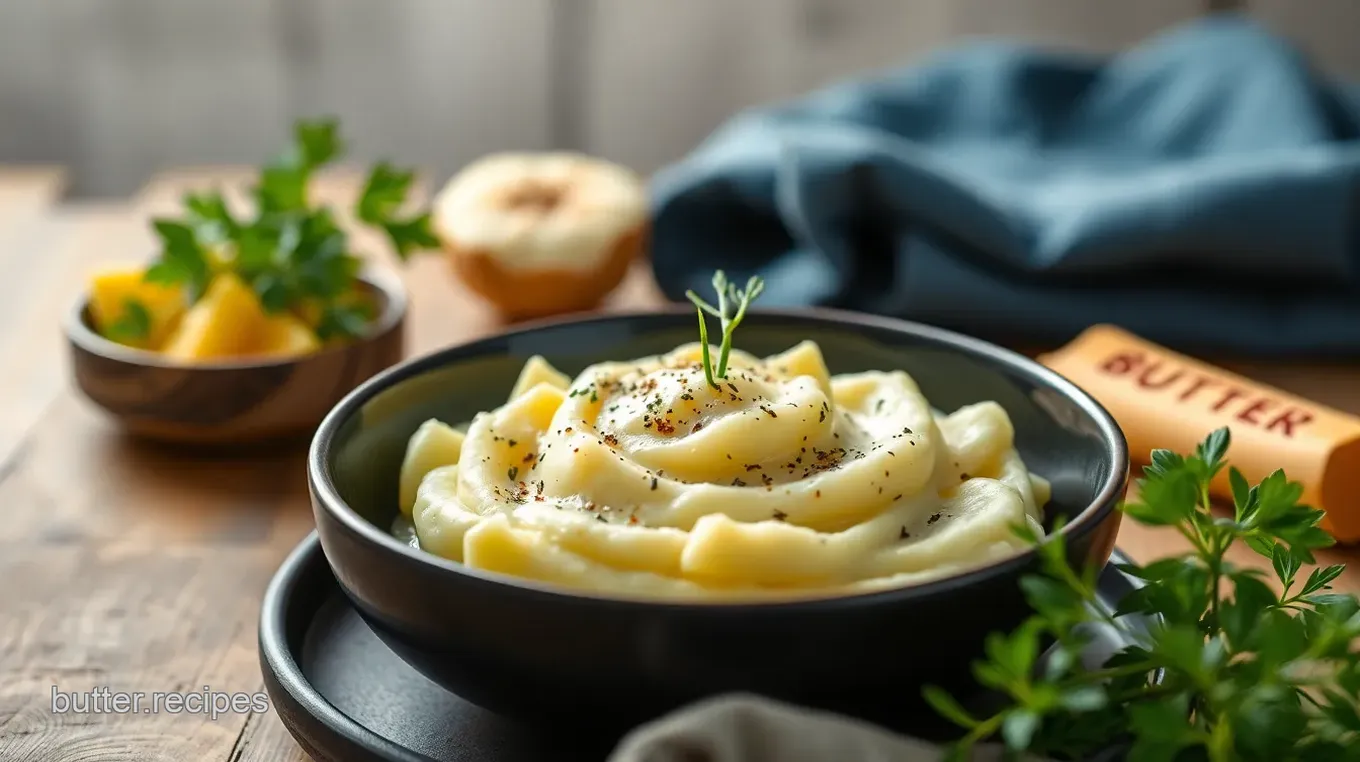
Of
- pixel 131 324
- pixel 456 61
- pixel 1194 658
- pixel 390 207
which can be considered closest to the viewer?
pixel 1194 658

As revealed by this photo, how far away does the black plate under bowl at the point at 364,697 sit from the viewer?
44.1 inches

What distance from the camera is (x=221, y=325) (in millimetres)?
2029

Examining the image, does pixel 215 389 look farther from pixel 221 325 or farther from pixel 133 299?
pixel 133 299

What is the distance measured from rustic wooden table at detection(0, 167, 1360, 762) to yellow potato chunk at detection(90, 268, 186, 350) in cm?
15

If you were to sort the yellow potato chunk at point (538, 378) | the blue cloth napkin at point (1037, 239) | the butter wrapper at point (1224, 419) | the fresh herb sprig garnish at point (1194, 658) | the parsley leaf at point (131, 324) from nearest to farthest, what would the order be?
the fresh herb sprig garnish at point (1194, 658) < the yellow potato chunk at point (538, 378) < the butter wrapper at point (1224, 419) < the parsley leaf at point (131, 324) < the blue cloth napkin at point (1037, 239)

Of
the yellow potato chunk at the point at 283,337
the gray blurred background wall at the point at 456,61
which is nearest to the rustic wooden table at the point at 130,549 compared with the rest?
the yellow potato chunk at the point at 283,337

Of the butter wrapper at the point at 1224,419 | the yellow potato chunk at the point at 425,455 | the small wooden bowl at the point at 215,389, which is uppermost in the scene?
the yellow potato chunk at the point at 425,455

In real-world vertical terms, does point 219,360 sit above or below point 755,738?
below

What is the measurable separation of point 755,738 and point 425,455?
53cm

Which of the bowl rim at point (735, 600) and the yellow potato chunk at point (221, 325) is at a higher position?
the bowl rim at point (735, 600)

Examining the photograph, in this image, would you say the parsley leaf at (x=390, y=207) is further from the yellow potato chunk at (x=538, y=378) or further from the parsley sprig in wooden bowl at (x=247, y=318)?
the yellow potato chunk at (x=538, y=378)

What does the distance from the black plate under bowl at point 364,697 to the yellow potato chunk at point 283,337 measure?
66 centimetres

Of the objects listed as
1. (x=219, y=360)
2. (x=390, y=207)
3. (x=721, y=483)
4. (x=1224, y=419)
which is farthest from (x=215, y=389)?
(x=1224, y=419)

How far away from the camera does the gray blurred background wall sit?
4055 millimetres
